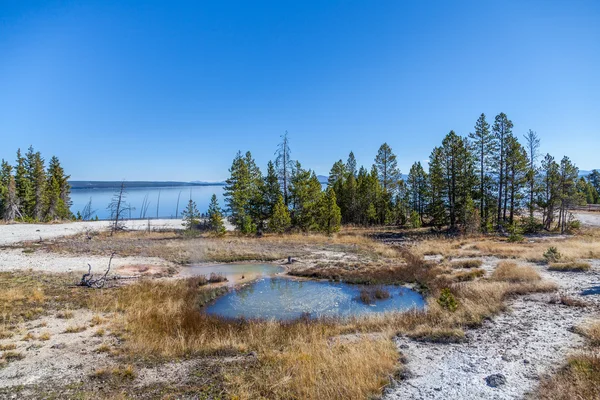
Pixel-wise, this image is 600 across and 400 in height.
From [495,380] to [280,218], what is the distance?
33262mm

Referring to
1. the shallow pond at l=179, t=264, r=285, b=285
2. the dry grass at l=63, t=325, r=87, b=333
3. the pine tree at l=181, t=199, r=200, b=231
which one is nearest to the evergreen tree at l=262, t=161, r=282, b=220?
the pine tree at l=181, t=199, r=200, b=231

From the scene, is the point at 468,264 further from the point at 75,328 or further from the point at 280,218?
the point at 280,218

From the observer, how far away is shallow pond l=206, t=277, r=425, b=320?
45.1 ft

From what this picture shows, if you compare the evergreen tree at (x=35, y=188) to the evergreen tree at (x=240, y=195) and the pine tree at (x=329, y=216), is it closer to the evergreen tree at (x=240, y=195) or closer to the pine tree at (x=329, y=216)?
the evergreen tree at (x=240, y=195)

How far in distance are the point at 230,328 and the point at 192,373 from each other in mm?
3562

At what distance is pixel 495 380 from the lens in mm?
6176

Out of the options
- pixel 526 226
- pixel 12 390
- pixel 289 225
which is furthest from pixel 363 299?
pixel 526 226

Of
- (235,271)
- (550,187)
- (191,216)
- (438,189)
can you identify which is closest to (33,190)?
(191,216)

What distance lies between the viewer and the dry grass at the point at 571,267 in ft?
52.1

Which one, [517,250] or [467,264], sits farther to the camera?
[517,250]

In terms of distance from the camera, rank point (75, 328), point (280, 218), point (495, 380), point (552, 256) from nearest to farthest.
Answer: point (495, 380)
point (75, 328)
point (552, 256)
point (280, 218)

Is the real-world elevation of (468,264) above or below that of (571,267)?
below

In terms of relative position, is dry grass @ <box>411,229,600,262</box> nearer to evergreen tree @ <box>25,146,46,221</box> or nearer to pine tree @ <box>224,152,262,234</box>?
pine tree @ <box>224,152,262,234</box>

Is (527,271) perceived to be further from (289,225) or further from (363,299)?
(289,225)
